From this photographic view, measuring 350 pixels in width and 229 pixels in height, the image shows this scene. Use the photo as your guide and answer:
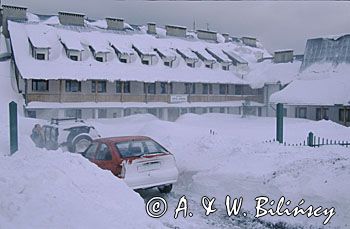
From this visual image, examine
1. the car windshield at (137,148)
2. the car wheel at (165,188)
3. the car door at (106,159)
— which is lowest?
the car wheel at (165,188)

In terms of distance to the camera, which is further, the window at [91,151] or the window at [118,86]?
the window at [118,86]

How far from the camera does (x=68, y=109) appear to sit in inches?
1265

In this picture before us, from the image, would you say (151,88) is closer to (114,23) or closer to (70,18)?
(114,23)

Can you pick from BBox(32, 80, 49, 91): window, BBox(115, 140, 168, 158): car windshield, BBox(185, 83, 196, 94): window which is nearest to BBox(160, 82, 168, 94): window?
BBox(185, 83, 196, 94): window

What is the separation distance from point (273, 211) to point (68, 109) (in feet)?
86.1

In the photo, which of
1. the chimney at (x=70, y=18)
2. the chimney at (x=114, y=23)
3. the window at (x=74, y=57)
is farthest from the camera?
the chimney at (x=114, y=23)

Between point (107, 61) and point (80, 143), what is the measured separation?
19.5 meters

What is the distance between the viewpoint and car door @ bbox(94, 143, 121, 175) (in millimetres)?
9461

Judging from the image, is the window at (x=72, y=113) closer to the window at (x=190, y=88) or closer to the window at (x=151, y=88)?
the window at (x=151, y=88)

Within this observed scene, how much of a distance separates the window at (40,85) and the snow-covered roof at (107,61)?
1.33 metres

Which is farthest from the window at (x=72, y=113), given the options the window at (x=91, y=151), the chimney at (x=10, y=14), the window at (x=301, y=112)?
the window at (x=91, y=151)

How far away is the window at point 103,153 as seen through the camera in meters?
9.90

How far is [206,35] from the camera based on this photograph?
48.6 metres

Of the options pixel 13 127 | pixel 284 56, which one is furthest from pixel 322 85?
pixel 13 127
